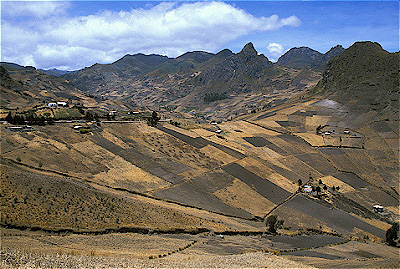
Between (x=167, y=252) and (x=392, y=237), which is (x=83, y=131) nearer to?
(x=167, y=252)

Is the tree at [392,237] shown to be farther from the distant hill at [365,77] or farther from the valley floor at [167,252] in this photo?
the distant hill at [365,77]

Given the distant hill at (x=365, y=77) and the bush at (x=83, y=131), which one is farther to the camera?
the distant hill at (x=365, y=77)

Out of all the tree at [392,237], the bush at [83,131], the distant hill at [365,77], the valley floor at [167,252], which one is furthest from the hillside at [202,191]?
the distant hill at [365,77]

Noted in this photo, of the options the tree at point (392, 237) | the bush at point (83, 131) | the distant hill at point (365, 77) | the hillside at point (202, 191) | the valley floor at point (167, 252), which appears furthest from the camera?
the distant hill at point (365, 77)

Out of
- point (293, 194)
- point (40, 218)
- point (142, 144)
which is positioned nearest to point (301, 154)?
point (293, 194)

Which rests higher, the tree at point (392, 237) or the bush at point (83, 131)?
the bush at point (83, 131)

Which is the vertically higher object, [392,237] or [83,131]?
[83,131]

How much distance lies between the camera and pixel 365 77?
16888 centimetres

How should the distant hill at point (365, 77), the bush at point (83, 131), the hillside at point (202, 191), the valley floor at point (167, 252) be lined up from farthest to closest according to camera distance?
the distant hill at point (365, 77) → the bush at point (83, 131) → the hillside at point (202, 191) → the valley floor at point (167, 252)

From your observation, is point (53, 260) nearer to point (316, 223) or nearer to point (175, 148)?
point (316, 223)

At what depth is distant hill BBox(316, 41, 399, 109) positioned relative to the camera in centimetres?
14775

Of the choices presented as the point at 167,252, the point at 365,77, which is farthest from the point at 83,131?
the point at 365,77

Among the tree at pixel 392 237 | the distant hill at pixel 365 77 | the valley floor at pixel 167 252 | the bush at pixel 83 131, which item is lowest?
the tree at pixel 392 237

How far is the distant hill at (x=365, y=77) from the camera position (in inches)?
5817
